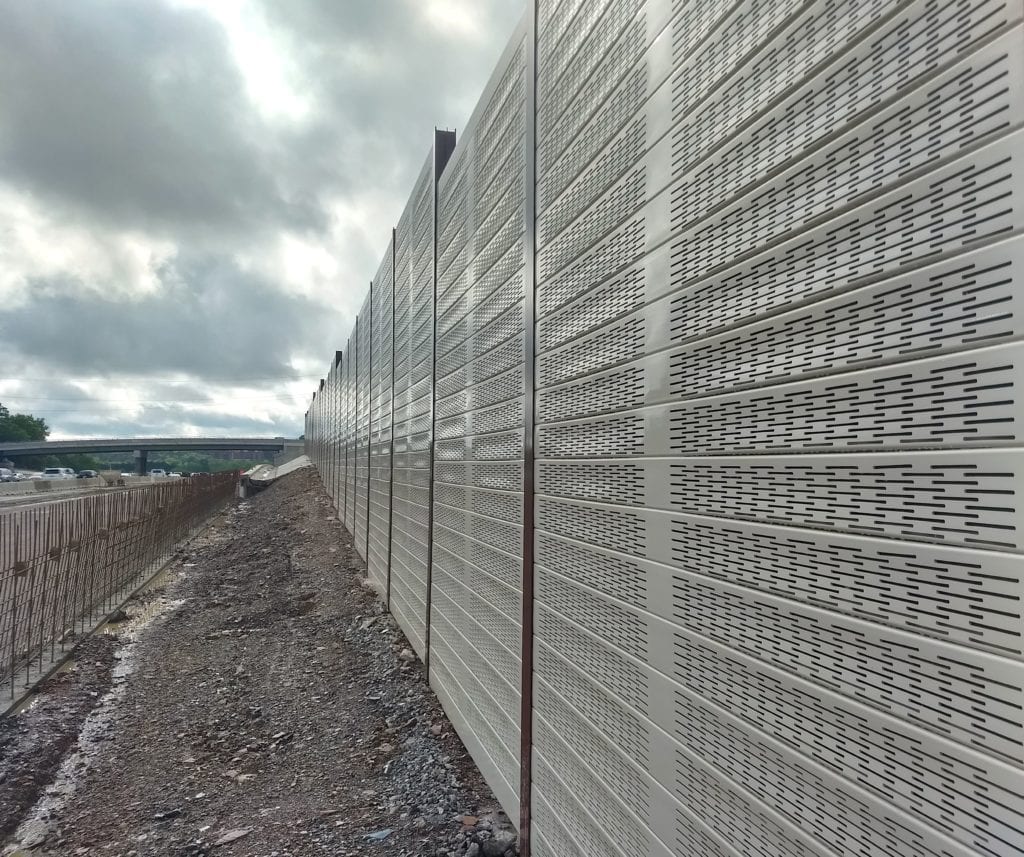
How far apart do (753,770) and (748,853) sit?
0.23 m

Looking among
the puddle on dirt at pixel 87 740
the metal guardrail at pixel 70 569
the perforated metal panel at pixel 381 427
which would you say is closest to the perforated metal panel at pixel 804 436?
the puddle on dirt at pixel 87 740

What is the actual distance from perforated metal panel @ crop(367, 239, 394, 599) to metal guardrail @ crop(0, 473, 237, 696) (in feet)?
14.0

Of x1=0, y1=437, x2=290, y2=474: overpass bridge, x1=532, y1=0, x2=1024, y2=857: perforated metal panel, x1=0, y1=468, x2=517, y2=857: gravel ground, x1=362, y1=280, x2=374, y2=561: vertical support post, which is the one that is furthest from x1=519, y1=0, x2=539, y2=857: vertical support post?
x1=0, y1=437, x2=290, y2=474: overpass bridge

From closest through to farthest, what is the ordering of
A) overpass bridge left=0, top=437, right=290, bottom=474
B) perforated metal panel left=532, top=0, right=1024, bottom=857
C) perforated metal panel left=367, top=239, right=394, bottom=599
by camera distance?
perforated metal panel left=532, top=0, right=1024, bottom=857 → perforated metal panel left=367, top=239, right=394, bottom=599 → overpass bridge left=0, top=437, right=290, bottom=474

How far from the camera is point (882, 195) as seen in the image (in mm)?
1504

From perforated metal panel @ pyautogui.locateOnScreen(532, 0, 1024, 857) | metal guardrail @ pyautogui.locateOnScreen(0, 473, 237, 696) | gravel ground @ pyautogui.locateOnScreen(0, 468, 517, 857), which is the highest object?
perforated metal panel @ pyautogui.locateOnScreen(532, 0, 1024, 857)

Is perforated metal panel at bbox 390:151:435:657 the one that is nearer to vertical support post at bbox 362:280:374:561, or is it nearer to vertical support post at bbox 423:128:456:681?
vertical support post at bbox 423:128:456:681

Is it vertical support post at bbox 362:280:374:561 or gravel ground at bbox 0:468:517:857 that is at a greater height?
vertical support post at bbox 362:280:374:561

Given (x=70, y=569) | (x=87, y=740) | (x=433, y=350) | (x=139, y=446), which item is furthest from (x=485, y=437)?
(x=139, y=446)

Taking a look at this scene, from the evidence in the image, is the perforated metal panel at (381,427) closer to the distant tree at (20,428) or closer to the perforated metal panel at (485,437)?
the perforated metal panel at (485,437)

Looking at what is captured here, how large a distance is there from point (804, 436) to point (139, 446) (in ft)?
329

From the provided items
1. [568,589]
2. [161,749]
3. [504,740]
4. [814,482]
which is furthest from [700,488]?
[161,749]

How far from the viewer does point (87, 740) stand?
18.2 ft

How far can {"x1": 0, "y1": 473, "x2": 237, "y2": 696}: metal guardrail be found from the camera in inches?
287
